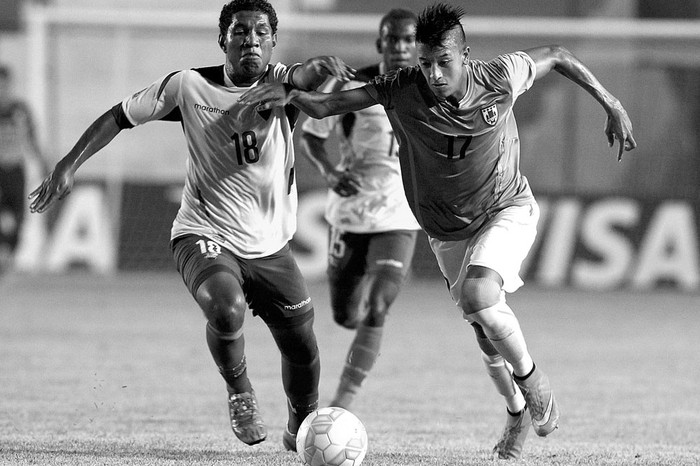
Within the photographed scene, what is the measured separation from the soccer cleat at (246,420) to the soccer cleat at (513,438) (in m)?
1.15

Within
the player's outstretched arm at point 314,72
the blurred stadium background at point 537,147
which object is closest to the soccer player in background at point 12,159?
the blurred stadium background at point 537,147

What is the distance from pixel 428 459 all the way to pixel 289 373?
0.85 meters

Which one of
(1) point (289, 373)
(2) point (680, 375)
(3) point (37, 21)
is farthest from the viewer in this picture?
(3) point (37, 21)

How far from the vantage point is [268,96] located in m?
5.55

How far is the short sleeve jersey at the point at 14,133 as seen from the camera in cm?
1523

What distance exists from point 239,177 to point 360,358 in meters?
1.73

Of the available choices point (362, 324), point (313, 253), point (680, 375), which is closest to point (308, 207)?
point (313, 253)

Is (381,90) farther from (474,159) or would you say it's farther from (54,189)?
(54,189)

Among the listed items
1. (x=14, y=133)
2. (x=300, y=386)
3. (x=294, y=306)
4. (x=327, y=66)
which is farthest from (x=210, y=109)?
(x=14, y=133)

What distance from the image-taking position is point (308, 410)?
6.13m

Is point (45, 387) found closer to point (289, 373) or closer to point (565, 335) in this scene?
point (289, 373)

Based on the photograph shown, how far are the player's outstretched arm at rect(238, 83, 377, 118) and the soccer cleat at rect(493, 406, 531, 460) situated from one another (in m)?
1.71

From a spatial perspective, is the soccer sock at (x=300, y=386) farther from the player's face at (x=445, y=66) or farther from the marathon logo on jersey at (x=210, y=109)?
the player's face at (x=445, y=66)

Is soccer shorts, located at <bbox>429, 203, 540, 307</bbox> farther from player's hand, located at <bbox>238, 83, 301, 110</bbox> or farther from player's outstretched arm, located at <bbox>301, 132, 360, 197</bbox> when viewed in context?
player's outstretched arm, located at <bbox>301, 132, 360, 197</bbox>
